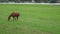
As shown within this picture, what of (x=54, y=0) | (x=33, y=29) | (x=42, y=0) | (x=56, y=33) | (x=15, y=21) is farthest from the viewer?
(x=42, y=0)

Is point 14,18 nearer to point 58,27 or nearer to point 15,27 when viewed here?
point 15,27

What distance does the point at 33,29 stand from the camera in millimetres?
14062

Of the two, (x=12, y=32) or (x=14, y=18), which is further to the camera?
(x=14, y=18)

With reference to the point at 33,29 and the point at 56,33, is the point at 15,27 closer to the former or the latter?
the point at 33,29

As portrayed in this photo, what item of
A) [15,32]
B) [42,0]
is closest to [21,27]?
[15,32]

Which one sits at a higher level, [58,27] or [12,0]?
[58,27]

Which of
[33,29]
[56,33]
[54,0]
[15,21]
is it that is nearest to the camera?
[56,33]

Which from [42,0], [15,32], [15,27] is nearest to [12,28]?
[15,27]

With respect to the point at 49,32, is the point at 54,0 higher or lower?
lower

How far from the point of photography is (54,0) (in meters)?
52.5

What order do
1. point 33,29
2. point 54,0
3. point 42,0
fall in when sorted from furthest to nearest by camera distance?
point 42,0
point 54,0
point 33,29

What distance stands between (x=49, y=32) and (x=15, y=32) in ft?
6.89

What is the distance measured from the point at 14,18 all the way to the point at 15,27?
3.12 metres

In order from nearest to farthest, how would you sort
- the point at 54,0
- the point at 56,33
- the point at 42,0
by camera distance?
the point at 56,33
the point at 54,0
the point at 42,0
